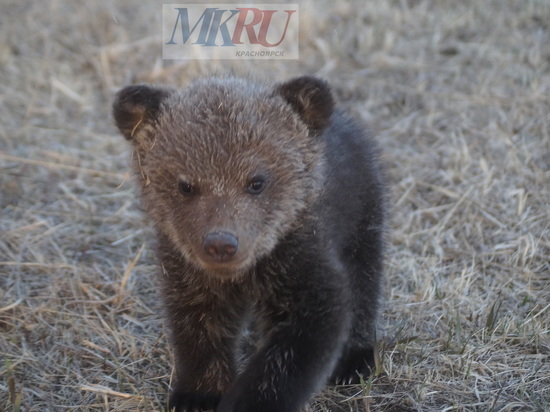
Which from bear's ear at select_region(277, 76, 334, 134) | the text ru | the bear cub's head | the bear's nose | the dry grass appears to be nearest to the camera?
the bear's nose

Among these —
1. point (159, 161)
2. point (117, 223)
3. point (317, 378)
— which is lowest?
point (117, 223)

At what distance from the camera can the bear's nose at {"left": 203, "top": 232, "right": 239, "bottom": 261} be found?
12.2ft

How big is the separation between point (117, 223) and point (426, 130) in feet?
10.2

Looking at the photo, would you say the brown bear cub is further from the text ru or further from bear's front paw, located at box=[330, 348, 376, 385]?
the text ru

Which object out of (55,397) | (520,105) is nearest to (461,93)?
(520,105)

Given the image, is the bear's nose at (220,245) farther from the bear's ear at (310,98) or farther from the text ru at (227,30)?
the text ru at (227,30)

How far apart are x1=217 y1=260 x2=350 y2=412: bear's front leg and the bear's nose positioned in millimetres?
449

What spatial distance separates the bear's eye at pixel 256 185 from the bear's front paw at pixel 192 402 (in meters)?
1.21

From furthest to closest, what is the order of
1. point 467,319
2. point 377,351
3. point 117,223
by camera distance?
point 117,223, point 467,319, point 377,351

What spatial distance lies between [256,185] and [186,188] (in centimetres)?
37

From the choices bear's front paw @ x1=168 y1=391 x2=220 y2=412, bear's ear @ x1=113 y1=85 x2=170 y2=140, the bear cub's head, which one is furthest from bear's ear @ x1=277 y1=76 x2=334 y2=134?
bear's front paw @ x1=168 y1=391 x2=220 y2=412

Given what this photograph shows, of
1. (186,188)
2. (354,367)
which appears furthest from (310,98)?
(354,367)

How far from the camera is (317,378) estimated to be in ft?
13.1

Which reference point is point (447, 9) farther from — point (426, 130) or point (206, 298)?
point (206, 298)
